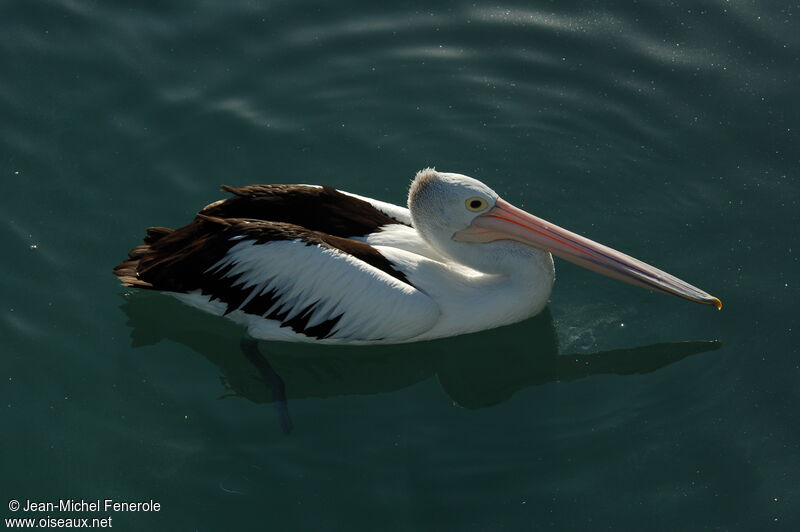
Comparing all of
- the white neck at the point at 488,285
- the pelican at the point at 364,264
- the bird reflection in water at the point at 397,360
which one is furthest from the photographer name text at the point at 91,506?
the white neck at the point at 488,285

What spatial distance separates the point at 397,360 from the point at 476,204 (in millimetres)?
1107

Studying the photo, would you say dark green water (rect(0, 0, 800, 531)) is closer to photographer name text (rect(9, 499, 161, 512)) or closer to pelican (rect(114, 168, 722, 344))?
photographer name text (rect(9, 499, 161, 512))

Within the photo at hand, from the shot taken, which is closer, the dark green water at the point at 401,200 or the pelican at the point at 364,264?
the dark green water at the point at 401,200

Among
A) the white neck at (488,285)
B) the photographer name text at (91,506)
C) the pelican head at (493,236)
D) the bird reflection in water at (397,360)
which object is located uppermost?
the pelican head at (493,236)

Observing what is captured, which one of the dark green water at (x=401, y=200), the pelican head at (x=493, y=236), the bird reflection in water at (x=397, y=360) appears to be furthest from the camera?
the bird reflection in water at (x=397, y=360)

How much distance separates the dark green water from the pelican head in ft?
1.35

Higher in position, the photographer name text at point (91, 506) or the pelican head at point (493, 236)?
the pelican head at point (493, 236)

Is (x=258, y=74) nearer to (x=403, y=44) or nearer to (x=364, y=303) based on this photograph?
(x=403, y=44)

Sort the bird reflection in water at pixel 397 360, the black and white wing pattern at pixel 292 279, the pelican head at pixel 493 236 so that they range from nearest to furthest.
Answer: the black and white wing pattern at pixel 292 279 < the pelican head at pixel 493 236 < the bird reflection in water at pixel 397 360

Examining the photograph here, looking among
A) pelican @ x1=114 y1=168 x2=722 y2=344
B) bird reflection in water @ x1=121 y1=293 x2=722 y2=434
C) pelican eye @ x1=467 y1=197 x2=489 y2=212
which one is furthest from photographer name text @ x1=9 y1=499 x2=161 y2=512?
pelican eye @ x1=467 y1=197 x2=489 y2=212

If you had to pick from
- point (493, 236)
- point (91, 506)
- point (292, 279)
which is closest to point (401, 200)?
point (493, 236)

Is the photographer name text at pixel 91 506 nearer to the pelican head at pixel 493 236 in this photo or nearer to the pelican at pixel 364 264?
the pelican at pixel 364 264

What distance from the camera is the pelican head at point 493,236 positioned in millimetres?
6441

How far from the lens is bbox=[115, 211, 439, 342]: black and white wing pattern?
630 cm
